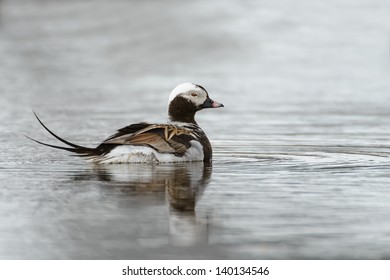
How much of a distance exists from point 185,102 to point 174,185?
1.99 metres

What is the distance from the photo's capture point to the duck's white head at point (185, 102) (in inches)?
431

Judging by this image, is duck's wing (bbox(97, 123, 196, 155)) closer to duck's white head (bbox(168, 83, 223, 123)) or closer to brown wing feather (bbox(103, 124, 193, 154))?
brown wing feather (bbox(103, 124, 193, 154))

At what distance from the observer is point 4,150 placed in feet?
37.4

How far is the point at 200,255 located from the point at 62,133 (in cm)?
680

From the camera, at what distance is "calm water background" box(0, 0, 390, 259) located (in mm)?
7215

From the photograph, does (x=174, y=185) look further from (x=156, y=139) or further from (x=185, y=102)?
(x=185, y=102)

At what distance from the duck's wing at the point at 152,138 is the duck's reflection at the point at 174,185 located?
165 mm

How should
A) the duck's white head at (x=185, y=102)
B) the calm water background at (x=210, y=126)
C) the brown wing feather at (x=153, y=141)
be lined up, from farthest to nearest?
the duck's white head at (x=185, y=102)
the brown wing feather at (x=153, y=141)
the calm water background at (x=210, y=126)

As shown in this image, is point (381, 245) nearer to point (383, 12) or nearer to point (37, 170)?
point (37, 170)

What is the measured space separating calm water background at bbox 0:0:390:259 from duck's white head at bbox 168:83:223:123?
2.05ft

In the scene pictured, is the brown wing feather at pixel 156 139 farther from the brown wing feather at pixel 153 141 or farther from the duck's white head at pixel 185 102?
the duck's white head at pixel 185 102

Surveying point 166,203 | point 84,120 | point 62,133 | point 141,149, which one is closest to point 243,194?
point 166,203

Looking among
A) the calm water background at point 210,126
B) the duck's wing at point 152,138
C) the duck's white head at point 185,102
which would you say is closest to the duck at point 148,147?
the duck's wing at point 152,138

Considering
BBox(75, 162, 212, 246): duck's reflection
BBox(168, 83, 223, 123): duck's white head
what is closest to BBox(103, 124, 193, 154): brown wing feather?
BBox(75, 162, 212, 246): duck's reflection
